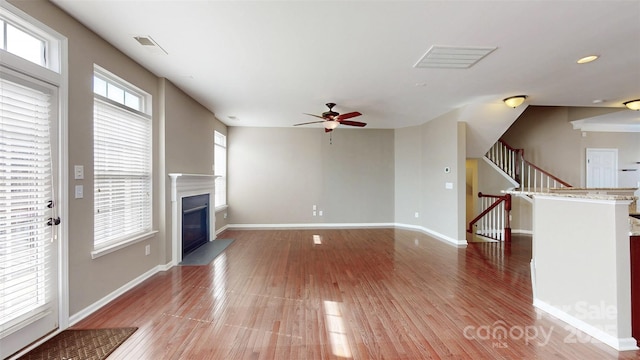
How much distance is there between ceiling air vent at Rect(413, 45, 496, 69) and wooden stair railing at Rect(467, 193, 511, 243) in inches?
139

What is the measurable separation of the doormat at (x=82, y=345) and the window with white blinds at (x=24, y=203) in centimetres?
27

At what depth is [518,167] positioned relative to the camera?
19.5ft

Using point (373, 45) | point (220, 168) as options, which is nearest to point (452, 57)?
point (373, 45)

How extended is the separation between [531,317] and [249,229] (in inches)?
226

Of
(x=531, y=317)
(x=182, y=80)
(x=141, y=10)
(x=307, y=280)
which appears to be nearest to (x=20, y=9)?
(x=141, y=10)

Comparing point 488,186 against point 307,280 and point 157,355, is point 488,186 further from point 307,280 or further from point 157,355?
point 157,355

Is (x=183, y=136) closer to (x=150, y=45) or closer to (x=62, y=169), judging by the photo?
(x=150, y=45)

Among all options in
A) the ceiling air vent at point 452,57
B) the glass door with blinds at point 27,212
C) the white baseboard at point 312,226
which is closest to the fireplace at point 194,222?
the white baseboard at point 312,226

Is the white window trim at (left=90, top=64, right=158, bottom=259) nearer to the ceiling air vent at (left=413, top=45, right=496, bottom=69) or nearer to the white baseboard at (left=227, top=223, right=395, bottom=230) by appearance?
the white baseboard at (left=227, top=223, right=395, bottom=230)

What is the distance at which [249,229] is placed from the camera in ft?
21.7

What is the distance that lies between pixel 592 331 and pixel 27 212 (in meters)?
4.57

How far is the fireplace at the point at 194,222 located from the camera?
4.24 metres

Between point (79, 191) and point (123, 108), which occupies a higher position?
point (123, 108)

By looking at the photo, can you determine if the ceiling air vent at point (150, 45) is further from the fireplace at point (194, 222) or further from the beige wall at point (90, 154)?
the fireplace at point (194, 222)
